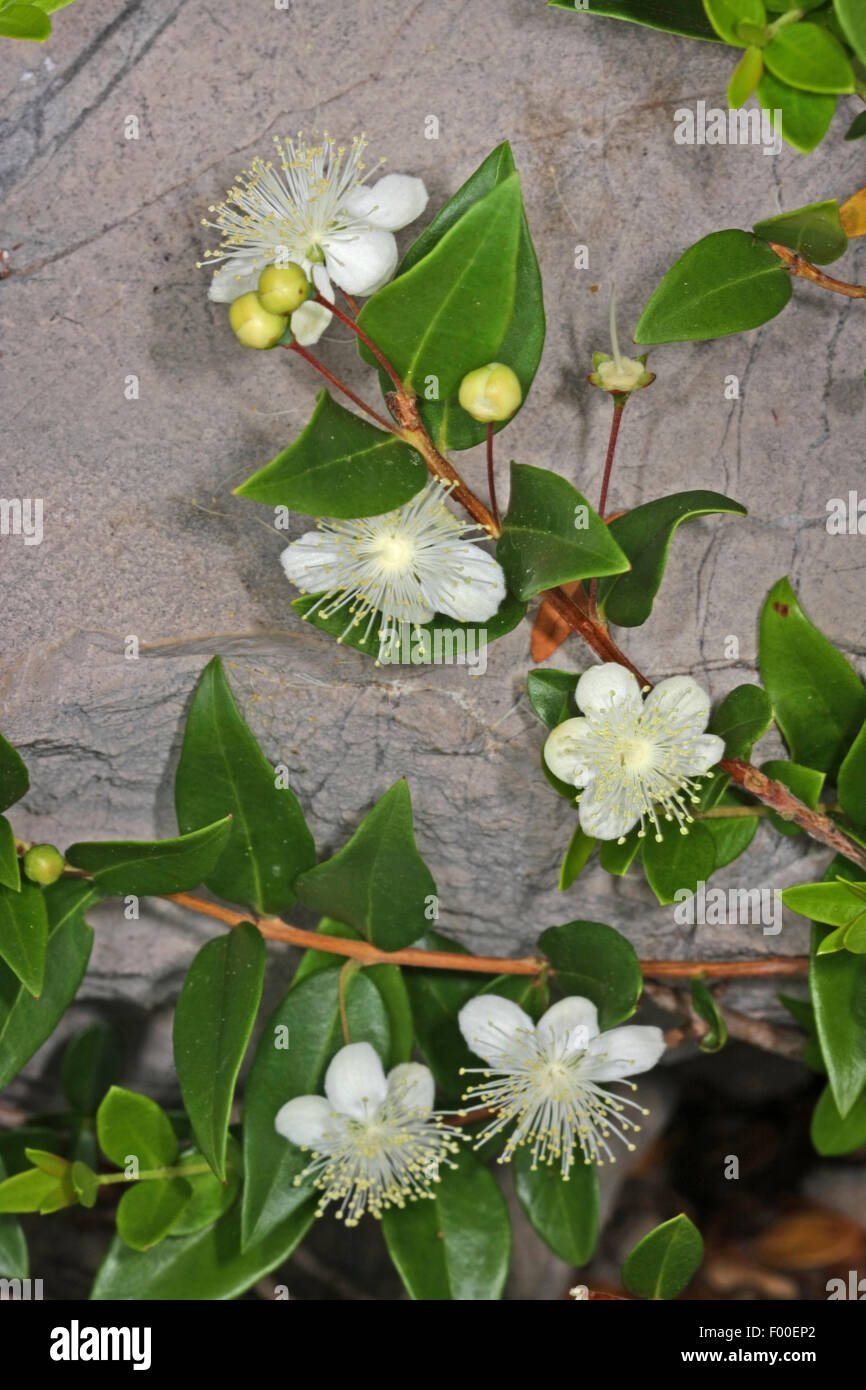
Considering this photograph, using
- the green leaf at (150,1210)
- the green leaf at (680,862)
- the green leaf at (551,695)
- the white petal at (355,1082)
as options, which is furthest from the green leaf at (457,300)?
the green leaf at (150,1210)

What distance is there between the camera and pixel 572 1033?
60.0 inches

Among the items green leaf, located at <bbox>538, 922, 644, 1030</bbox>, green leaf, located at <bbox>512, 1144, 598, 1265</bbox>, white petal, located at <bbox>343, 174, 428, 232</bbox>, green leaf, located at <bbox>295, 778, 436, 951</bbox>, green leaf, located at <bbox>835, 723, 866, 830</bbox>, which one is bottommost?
green leaf, located at <bbox>512, 1144, 598, 1265</bbox>

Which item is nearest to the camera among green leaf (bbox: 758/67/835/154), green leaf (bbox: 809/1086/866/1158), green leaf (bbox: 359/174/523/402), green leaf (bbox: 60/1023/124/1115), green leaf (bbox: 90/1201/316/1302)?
green leaf (bbox: 359/174/523/402)

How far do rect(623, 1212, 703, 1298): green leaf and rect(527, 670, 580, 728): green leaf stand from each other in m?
0.61

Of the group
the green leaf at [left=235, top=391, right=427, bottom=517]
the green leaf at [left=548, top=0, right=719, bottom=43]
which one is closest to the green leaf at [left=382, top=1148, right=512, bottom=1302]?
the green leaf at [left=235, top=391, right=427, bottom=517]

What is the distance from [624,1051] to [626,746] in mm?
432

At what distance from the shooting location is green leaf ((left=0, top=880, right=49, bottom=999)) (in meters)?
1.36

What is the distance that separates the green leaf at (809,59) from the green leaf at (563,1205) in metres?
1.30

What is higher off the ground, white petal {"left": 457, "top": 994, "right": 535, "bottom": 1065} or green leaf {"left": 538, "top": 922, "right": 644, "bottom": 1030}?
green leaf {"left": 538, "top": 922, "right": 644, "bottom": 1030}

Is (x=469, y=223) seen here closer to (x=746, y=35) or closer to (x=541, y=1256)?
(x=746, y=35)

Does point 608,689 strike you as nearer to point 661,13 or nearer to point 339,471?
point 339,471

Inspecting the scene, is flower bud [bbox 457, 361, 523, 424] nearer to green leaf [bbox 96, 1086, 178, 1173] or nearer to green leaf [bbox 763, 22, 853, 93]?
green leaf [bbox 763, 22, 853, 93]

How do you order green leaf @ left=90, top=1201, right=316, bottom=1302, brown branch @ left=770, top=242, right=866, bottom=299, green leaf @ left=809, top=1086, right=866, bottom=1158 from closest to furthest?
1. brown branch @ left=770, top=242, right=866, bottom=299
2. green leaf @ left=90, top=1201, right=316, bottom=1302
3. green leaf @ left=809, top=1086, right=866, bottom=1158

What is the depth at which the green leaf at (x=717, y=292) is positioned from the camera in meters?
1.31
